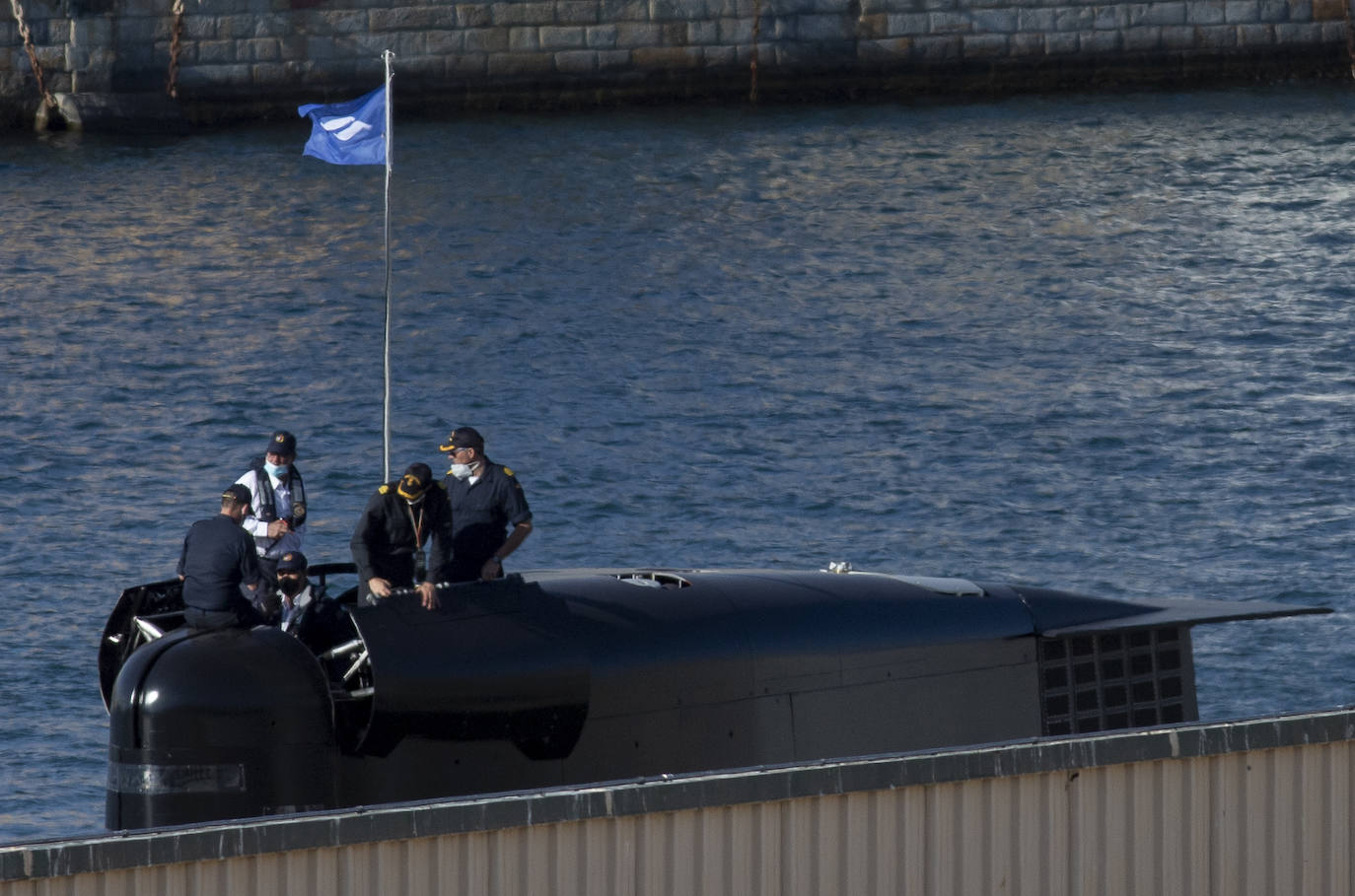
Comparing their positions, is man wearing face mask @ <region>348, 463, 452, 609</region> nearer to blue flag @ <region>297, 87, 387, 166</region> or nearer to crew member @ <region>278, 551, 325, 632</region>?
crew member @ <region>278, 551, 325, 632</region>

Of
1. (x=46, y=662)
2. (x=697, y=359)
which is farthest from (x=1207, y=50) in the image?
(x=46, y=662)

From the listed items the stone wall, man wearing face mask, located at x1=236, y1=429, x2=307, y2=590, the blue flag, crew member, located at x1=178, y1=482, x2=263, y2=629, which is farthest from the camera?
the stone wall

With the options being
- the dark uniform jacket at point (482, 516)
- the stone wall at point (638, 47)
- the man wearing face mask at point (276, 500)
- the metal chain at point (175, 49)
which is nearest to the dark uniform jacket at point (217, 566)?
the dark uniform jacket at point (482, 516)

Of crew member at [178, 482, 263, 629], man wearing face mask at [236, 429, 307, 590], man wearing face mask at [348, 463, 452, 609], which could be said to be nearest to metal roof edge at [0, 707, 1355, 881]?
crew member at [178, 482, 263, 629]

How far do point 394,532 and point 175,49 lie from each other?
109 feet

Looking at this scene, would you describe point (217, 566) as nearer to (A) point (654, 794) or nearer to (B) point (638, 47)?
(A) point (654, 794)

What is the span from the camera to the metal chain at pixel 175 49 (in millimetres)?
43094

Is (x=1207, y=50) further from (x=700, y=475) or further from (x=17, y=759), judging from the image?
(x=17, y=759)

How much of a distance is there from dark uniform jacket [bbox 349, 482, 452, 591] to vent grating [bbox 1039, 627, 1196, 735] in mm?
→ 4377

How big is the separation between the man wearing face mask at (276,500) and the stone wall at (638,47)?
2957cm

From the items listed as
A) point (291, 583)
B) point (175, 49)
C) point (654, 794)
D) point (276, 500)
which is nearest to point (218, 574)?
point (291, 583)

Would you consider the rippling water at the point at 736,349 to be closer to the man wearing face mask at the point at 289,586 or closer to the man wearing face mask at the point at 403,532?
the man wearing face mask at the point at 289,586

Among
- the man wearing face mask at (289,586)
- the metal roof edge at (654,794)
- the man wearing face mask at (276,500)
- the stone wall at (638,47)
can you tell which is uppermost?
the stone wall at (638,47)

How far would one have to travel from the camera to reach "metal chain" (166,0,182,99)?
43094mm
